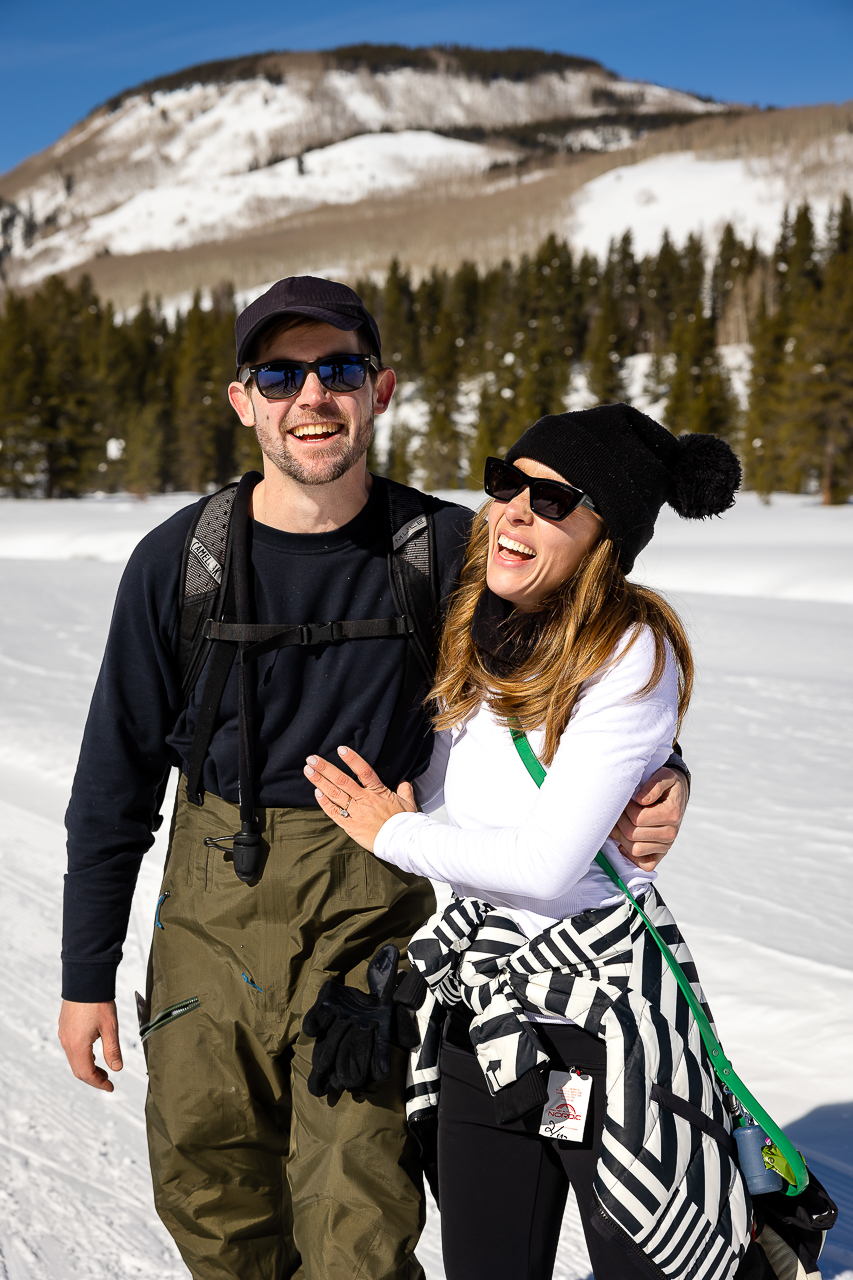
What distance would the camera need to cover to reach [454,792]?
1.84 m

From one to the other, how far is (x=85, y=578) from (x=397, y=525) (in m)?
14.6

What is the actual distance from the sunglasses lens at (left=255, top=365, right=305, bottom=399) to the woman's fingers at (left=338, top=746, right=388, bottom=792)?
2.49 ft

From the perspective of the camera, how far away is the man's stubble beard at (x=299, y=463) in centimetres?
209

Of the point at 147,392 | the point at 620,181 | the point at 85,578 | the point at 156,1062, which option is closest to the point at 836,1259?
the point at 156,1062

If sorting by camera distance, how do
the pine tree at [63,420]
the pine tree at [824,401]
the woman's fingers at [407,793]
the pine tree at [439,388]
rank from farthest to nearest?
the pine tree at [439,388], the pine tree at [63,420], the pine tree at [824,401], the woman's fingers at [407,793]

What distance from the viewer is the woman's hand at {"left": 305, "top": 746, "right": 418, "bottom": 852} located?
75.5 inches

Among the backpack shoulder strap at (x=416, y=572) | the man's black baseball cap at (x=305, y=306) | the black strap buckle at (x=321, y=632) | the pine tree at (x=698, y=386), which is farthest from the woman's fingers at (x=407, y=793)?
the pine tree at (x=698, y=386)

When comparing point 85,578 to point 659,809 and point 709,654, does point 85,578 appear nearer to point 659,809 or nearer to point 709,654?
point 709,654

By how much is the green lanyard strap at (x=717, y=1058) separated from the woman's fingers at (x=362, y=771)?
361mm

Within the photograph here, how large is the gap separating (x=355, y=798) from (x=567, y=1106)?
66cm

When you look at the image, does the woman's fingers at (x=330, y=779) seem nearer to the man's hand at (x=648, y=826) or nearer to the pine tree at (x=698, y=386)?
the man's hand at (x=648, y=826)

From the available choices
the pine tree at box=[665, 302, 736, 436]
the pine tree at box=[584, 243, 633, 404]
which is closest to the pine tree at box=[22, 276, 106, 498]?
the pine tree at box=[584, 243, 633, 404]

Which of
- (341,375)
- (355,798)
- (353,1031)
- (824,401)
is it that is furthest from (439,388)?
(353,1031)

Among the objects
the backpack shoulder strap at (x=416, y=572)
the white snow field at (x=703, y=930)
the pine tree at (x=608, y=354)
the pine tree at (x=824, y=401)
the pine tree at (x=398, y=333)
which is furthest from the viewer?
the pine tree at (x=398, y=333)
